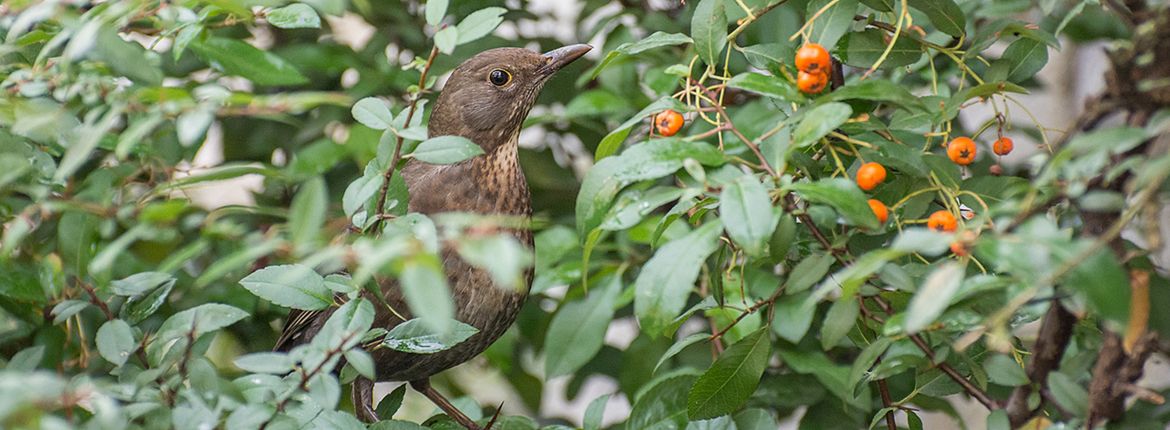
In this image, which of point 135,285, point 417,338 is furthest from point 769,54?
point 135,285

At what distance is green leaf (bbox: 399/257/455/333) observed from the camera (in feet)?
3.15

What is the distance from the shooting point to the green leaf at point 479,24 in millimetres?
1609

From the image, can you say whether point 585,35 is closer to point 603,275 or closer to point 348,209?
point 603,275

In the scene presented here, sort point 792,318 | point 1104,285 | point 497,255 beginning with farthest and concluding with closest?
point 792,318
point 1104,285
point 497,255

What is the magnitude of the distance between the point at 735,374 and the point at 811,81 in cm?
47

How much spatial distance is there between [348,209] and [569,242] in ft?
4.06

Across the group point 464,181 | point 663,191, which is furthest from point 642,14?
point 663,191

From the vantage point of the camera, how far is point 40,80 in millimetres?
1520

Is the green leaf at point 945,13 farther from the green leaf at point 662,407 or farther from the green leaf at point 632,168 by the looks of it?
the green leaf at point 662,407

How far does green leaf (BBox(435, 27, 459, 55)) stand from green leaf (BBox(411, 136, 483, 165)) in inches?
4.6

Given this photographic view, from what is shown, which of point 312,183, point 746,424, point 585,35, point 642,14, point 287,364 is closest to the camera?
point 312,183

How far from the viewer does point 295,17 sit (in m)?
1.74

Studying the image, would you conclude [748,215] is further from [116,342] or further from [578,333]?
[578,333]

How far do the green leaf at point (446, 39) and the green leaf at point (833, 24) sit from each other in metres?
0.50
